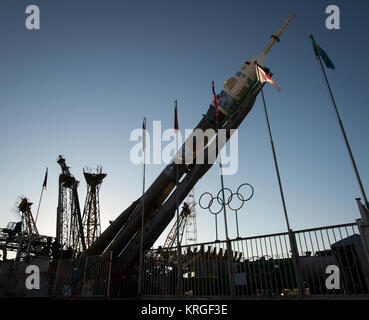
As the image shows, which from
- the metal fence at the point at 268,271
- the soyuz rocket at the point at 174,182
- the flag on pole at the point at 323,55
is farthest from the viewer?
the soyuz rocket at the point at 174,182

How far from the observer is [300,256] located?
8.17 meters

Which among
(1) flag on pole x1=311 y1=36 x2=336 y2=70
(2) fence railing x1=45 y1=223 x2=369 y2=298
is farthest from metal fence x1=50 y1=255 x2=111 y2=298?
(1) flag on pole x1=311 y1=36 x2=336 y2=70

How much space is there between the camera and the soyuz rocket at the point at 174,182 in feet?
53.3

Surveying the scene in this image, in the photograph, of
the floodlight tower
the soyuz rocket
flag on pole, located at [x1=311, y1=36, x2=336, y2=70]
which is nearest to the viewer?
flag on pole, located at [x1=311, y1=36, x2=336, y2=70]

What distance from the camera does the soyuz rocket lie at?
53.3 feet

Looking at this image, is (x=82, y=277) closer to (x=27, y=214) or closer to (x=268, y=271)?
(x=268, y=271)

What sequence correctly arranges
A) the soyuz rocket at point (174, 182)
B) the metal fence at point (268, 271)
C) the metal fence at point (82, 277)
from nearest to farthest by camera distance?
1. the metal fence at point (268, 271)
2. the metal fence at point (82, 277)
3. the soyuz rocket at point (174, 182)

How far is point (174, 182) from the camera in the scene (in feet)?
58.5

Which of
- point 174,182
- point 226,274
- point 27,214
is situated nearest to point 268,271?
point 226,274

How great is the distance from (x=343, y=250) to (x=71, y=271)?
13975 mm

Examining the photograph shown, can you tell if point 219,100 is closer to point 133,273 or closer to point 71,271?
point 133,273

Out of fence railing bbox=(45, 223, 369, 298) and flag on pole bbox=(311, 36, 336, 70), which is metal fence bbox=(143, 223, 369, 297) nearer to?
fence railing bbox=(45, 223, 369, 298)

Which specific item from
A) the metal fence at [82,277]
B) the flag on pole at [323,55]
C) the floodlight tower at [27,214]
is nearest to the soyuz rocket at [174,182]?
the metal fence at [82,277]

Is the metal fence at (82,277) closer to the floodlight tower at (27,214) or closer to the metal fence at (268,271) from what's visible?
the metal fence at (268,271)
